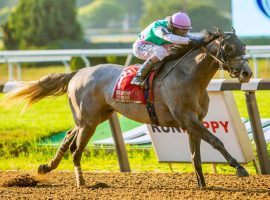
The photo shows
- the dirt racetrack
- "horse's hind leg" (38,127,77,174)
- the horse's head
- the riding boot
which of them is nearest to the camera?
the dirt racetrack

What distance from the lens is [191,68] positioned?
7789 mm

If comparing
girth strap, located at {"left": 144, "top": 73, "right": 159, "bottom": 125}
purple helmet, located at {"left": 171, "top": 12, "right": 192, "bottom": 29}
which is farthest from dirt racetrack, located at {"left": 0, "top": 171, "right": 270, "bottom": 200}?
purple helmet, located at {"left": 171, "top": 12, "right": 192, "bottom": 29}

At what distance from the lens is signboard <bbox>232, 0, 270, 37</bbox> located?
12.5 metres

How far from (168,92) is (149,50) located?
471mm

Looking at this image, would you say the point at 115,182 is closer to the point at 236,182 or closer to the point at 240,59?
the point at 236,182

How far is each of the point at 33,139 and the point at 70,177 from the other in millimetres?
1844

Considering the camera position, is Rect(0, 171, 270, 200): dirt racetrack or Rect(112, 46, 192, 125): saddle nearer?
Rect(0, 171, 270, 200): dirt racetrack

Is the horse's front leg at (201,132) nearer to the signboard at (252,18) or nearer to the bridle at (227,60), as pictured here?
the bridle at (227,60)

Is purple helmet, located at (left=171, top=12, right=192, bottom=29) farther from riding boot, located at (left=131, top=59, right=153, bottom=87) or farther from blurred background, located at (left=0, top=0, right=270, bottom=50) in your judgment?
blurred background, located at (left=0, top=0, right=270, bottom=50)

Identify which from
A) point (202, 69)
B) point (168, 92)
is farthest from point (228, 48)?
point (168, 92)

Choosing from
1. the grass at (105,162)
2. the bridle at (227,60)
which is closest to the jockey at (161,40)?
the bridle at (227,60)

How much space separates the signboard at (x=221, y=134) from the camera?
8609 mm

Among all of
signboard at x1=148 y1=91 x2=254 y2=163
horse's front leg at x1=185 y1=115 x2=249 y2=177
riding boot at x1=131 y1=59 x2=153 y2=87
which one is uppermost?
riding boot at x1=131 y1=59 x2=153 y2=87

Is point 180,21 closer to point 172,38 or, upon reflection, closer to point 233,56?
point 172,38
